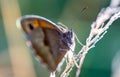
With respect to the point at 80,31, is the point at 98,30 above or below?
above

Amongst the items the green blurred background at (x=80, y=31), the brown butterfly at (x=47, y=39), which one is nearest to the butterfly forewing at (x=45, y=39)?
the brown butterfly at (x=47, y=39)

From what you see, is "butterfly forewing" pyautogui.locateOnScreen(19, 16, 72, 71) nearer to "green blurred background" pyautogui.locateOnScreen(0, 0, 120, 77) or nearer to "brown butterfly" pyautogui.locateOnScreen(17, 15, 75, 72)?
"brown butterfly" pyautogui.locateOnScreen(17, 15, 75, 72)

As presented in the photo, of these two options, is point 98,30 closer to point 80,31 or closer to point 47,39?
point 47,39

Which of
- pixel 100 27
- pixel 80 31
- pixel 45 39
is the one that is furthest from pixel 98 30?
pixel 80 31

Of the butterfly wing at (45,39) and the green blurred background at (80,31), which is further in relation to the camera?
the green blurred background at (80,31)

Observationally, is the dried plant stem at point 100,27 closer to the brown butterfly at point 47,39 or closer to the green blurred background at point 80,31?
the brown butterfly at point 47,39

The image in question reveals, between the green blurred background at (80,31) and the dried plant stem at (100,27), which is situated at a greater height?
the dried plant stem at (100,27)

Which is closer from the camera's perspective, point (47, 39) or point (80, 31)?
point (47, 39)

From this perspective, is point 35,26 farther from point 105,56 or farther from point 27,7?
point 27,7

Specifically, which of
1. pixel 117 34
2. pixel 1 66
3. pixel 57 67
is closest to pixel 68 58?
pixel 57 67
